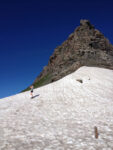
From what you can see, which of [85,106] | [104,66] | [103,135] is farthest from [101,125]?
[104,66]

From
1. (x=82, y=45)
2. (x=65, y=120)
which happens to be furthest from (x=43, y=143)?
(x=82, y=45)

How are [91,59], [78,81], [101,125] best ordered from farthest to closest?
1. [91,59]
2. [78,81]
3. [101,125]

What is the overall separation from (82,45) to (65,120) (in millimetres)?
53438

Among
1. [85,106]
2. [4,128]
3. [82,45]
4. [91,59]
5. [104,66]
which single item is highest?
[82,45]

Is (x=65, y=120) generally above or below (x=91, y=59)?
below

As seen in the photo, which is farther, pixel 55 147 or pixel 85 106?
pixel 85 106

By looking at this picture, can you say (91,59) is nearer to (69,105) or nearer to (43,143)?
(69,105)

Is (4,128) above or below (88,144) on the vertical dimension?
above

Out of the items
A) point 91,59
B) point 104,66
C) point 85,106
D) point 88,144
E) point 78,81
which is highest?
point 91,59

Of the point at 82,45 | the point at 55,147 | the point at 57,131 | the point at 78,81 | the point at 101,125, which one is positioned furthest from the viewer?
the point at 82,45

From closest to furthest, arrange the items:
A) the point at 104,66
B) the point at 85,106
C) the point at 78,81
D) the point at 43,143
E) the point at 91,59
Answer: the point at 43,143, the point at 85,106, the point at 78,81, the point at 104,66, the point at 91,59

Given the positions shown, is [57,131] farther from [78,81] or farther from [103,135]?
[78,81]

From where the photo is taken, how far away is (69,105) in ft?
57.1

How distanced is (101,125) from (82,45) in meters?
54.2
